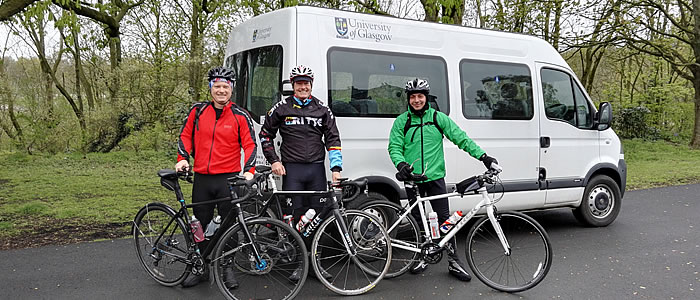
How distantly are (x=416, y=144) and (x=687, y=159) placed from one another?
51.0ft

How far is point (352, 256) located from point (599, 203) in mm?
4154

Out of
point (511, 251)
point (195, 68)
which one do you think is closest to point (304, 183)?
point (511, 251)

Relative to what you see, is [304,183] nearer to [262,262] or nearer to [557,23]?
[262,262]

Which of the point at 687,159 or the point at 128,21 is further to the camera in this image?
the point at 128,21

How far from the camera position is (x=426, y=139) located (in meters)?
4.84

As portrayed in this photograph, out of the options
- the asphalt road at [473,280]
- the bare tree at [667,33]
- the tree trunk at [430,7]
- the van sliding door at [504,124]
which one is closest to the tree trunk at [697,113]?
the bare tree at [667,33]

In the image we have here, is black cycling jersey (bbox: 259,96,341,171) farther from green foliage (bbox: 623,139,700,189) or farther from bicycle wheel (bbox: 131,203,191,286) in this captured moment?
green foliage (bbox: 623,139,700,189)

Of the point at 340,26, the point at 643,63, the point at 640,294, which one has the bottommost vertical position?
the point at 640,294

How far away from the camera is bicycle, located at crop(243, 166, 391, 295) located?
433 centimetres

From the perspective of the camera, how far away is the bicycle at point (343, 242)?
4.33 meters

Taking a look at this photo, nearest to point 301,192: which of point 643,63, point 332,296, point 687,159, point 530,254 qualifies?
point 332,296

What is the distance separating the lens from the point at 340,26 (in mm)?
5141

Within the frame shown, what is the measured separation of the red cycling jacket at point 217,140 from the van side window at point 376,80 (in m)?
0.99

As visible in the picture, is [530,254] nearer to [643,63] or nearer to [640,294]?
[640,294]
